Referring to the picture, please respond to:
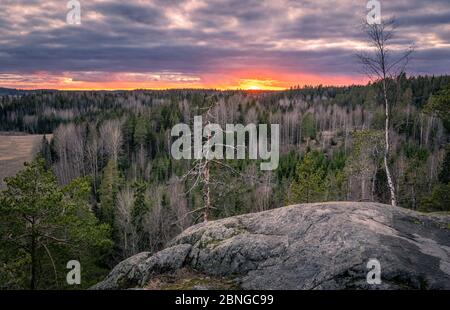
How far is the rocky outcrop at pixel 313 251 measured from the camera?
8.20 metres

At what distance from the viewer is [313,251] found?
934cm

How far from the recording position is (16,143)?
116 meters

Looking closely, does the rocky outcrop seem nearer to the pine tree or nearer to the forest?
the forest

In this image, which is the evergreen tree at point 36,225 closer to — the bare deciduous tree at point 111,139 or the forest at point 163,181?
the forest at point 163,181

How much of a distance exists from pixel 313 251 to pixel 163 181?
6226 cm

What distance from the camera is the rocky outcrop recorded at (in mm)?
8203

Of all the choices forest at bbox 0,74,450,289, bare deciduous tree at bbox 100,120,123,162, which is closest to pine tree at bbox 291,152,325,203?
forest at bbox 0,74,450,289

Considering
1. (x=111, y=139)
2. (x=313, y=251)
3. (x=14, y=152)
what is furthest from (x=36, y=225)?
(x=14, y=152)

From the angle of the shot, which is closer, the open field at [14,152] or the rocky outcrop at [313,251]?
the rocky outcrop at [313,251]

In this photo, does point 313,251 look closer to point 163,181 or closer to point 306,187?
Answer: point 306,187

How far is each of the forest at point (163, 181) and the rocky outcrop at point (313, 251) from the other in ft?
14.4

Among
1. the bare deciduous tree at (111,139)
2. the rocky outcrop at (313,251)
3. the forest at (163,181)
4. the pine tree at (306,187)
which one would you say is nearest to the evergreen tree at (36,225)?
the forest at (163,181)

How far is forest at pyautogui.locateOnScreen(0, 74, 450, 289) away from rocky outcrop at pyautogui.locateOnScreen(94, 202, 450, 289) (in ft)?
14.4

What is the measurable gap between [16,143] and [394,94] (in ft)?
397
